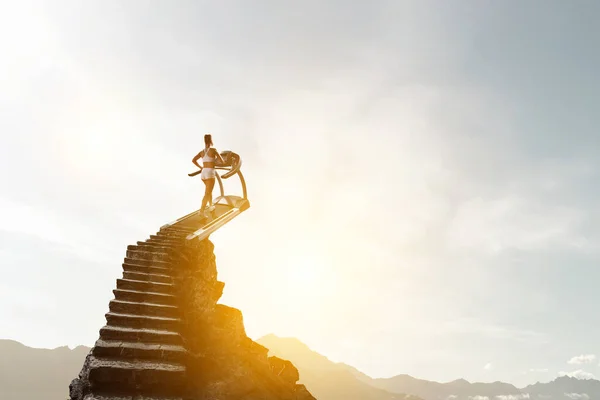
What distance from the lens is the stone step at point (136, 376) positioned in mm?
5746

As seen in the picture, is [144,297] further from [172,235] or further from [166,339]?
[172,235]

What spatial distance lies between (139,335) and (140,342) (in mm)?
130

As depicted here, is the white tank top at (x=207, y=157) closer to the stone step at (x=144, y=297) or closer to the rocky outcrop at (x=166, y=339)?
the rocky outcrop at (x=166, y=339)

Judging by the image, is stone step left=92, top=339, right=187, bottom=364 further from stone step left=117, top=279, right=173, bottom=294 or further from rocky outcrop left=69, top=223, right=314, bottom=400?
stone step left=117, top=279, right=173, bottom=294

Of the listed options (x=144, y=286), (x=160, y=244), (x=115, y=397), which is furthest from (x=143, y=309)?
(x=160, y=244)

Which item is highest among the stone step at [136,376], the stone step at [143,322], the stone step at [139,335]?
the stone step at [143,322]

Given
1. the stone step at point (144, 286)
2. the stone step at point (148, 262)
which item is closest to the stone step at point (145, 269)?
the stone step at point (148, 262)

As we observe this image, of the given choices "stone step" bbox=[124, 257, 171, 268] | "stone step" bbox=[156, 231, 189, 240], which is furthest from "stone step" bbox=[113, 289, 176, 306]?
"stone step" bbox=[156, 231, 189, 240]

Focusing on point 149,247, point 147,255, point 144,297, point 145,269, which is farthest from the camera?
point 149,247

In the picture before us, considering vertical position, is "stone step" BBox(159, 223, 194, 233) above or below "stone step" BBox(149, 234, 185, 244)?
above

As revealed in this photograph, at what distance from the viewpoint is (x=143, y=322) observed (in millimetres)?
7066

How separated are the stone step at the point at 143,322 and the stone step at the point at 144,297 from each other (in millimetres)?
526

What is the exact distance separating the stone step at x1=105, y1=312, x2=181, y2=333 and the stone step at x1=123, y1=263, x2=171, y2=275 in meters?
1.61

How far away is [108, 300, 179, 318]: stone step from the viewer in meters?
7.18
